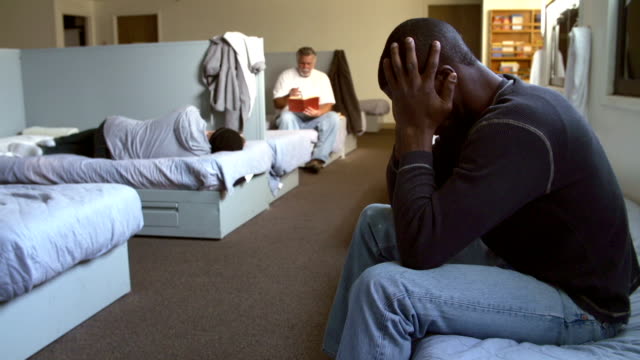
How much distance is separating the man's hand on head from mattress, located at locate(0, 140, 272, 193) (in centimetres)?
190

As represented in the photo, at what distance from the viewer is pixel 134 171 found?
3.00 m

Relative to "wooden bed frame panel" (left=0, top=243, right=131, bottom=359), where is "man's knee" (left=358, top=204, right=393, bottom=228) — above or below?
above

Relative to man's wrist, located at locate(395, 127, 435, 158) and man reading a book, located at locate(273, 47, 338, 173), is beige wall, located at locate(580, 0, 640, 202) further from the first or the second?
man reading a book, located at locate(273, 47, 338, 173)

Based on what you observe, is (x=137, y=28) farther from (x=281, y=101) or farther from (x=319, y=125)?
(x=319, y=125)

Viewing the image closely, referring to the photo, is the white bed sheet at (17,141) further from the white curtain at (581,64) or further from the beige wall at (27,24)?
the beige wall at (27,24)

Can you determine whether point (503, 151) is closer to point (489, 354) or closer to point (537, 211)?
point (537, 211)

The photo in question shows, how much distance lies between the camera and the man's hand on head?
3.61 feet

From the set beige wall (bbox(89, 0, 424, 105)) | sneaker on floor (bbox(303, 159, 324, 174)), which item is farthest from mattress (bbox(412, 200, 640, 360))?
beige wall (bbox(89, 0, 424, 105))

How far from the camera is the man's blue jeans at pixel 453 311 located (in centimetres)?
98

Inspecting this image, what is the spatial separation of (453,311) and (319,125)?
14.5 ft

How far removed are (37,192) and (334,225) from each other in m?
1.64

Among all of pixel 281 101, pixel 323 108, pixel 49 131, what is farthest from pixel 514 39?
pixel 49 131

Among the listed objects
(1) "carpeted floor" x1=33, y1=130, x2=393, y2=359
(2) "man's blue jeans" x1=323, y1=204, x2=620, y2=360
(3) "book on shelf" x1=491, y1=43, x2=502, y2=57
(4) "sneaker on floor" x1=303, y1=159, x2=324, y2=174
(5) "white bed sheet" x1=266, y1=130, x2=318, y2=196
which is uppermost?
(3) "book on shelf" x1=491, y1=43, x2=502, y2=57

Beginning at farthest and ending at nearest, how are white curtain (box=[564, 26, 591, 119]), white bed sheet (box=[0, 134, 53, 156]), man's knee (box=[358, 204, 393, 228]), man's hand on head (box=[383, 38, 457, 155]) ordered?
1. white bed sheet (box=[0, 134, 53, 156])
2. white curtain (box=[564, 26, 591, 119])
3. man's knee (box=[358, 204, 393, 228])
4. man's hand on head (box=[383, 38, 457, 155])
